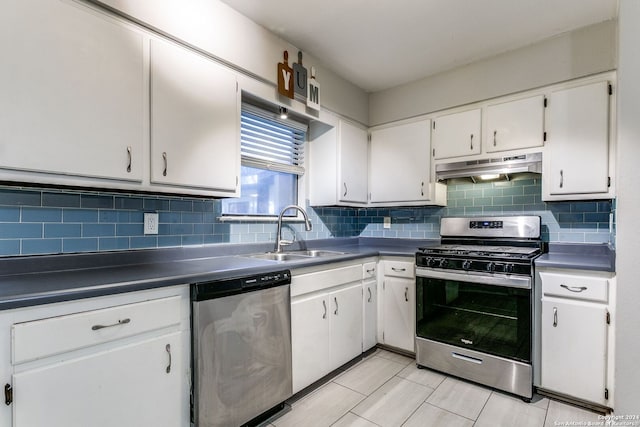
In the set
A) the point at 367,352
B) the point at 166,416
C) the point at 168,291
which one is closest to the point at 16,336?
the point at 168,291

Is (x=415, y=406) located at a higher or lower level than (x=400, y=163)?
lower

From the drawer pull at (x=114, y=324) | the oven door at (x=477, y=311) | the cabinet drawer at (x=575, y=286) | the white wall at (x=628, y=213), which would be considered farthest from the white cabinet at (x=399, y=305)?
the drawer pull at (x=114, y=324)

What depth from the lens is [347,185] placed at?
9.90ft

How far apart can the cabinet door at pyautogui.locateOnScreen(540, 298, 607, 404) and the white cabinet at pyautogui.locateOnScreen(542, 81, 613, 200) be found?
80 centimetres

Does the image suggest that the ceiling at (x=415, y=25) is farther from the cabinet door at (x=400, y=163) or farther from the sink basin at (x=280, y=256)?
the sink basin at (x=280, y=256)

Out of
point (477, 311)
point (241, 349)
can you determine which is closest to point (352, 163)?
point (477, 311)

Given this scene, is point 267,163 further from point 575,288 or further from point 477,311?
point 575,288

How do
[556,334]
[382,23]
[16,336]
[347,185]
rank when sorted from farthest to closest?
[347,185] → [382,23] → [556,334] → [16,336]

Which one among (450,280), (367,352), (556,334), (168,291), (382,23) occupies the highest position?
(382,23)

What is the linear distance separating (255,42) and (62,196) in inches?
58.0

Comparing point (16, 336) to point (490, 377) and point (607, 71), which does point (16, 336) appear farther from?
point (607, 71)

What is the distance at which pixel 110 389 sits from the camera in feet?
4.09

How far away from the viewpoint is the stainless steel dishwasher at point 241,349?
1.52 metres

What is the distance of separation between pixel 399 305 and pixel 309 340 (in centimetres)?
95
